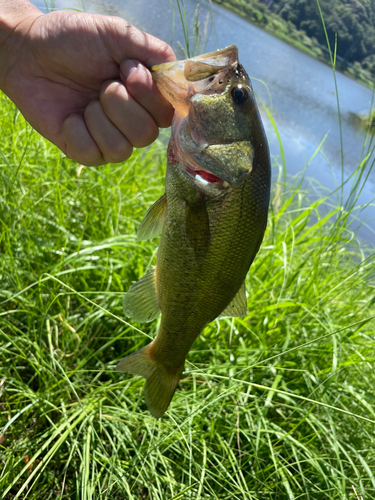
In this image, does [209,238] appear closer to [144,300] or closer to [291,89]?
[144,300]

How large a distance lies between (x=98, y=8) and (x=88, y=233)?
159 inches

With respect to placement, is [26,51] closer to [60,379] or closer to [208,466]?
[60,379]

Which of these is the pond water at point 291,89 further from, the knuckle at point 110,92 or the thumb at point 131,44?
the knuckle at point 110,92

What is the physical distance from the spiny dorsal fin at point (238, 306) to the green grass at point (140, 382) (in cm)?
34

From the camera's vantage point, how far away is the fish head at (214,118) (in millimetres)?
1551

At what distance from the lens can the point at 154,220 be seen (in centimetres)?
171

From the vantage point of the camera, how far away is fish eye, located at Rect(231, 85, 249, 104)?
1.56 m

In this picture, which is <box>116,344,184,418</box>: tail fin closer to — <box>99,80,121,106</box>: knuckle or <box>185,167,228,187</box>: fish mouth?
<box>185,167,228,187</box>: fish mouth

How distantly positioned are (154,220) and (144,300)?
14.5 inches

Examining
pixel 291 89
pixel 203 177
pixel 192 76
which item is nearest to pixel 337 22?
pixel 192 76

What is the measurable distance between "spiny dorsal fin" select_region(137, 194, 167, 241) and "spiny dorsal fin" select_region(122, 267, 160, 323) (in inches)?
7.5

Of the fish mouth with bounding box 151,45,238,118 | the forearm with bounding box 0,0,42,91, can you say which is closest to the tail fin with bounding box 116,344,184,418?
the fish mouth with bounding box 151,45,238,118

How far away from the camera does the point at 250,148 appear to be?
1.53 m

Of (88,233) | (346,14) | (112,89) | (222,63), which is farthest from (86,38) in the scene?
(346,14)
